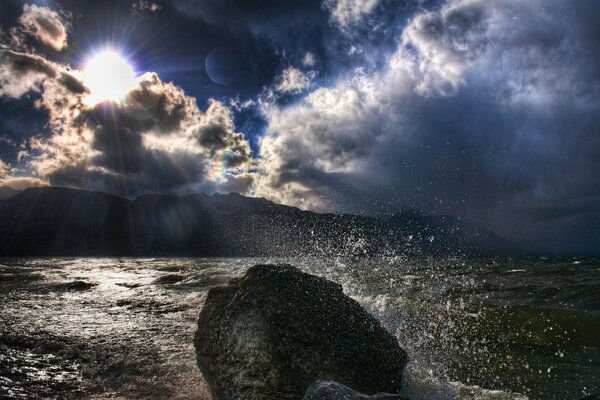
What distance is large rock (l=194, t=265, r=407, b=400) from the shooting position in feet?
15.8

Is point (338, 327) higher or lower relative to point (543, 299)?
higher

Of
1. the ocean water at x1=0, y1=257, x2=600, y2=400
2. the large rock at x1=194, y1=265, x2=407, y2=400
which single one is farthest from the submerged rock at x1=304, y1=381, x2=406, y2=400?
the ocean water at x1=0, y1=257, x2=600, y2=400

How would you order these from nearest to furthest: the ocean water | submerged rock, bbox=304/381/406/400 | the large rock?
submerged rock, bbox=304/381/406/400 < the large rock < the ocean water

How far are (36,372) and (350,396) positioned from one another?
609cm

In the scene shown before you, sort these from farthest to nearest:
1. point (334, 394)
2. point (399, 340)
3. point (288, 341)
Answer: point (399, 340) → point (288, 341) → point (334, 394)

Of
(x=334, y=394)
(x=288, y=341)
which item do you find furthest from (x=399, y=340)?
(x=334, y=394)

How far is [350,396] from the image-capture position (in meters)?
3.11

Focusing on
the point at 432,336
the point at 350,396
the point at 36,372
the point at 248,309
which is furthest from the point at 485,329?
the point at 36,372

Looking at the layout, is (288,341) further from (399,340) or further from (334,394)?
(399,340)

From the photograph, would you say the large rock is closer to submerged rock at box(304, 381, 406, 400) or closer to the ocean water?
the ocean water

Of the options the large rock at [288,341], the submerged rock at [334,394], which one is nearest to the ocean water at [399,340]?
the large rock at [288,341]

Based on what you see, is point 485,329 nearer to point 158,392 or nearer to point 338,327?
point 338,327

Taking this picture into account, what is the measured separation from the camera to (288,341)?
4.99 metres

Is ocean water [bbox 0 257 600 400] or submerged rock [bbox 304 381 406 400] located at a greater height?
submerged rock [bbox 304 381 406 400]
